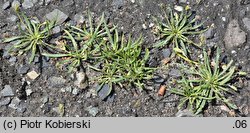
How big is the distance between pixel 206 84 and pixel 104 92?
70 cm

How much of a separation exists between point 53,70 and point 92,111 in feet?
1.32

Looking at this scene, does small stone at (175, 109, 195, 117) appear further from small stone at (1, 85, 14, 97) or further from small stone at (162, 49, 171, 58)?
small stone at (1, 85, 14, 97)

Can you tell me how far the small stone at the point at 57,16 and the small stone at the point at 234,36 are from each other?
1.17 meters

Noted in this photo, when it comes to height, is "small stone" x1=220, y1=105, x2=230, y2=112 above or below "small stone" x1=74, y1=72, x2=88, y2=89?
below

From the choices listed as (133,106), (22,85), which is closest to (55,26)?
(22,85)

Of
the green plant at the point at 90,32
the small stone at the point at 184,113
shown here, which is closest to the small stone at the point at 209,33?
the small stone at the point at 184,113

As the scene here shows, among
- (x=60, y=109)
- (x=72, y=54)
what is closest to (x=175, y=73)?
(x=72, y=54)

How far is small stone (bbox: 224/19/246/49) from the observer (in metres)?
3.79

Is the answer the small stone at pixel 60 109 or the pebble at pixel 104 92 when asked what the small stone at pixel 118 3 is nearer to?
the pebble at pixel 104 92

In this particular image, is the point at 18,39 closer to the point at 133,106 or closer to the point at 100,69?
the point at 100,69

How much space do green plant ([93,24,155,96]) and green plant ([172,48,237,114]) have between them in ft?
0.84

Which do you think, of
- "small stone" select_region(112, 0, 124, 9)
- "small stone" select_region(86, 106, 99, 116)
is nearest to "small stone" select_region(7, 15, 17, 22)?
"small stone" select_region(112, 0, 124, 9)

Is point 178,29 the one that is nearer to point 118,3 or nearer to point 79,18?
point 118,3

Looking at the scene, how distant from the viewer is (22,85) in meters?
3.70
